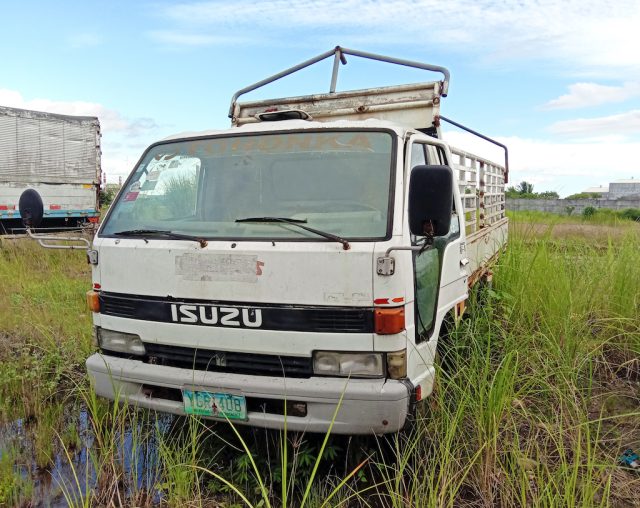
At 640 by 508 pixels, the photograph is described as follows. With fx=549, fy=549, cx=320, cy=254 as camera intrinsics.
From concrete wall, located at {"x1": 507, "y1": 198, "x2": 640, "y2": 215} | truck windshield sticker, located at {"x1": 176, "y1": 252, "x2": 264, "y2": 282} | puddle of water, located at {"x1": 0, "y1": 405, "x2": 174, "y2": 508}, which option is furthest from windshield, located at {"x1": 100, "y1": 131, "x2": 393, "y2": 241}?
concrete wall, located at {"x1": 507, "y1": 198, "x2": 640, "y2": 215}

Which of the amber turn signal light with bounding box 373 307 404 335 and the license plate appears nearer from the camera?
the amber turn signal light with bounding box 373 307 404 335

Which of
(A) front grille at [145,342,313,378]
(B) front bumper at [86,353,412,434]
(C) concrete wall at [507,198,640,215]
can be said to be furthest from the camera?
(C) concrete wall at [507,198,640,215]

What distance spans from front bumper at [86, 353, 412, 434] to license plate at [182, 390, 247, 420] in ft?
0.12

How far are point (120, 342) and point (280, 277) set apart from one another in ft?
3.82

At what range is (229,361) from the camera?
9.48ft

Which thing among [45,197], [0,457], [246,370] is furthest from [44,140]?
[246,370]

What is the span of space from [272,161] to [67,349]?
267 cm

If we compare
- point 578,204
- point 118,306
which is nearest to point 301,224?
point 118,306

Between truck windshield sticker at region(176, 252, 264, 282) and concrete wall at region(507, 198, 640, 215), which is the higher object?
concrete wall at region(507, 198, 640, 215)

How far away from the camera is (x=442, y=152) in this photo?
3934 millimetres

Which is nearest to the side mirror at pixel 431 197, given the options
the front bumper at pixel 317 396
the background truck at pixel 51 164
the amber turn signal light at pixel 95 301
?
the front bumper at pixel 317 396

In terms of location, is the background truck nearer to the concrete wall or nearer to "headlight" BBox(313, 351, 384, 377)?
"headlight" BBox(313, 351, 384, 377)

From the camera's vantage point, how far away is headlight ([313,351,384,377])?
2.68 meters

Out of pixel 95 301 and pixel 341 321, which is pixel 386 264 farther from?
pixel 95 301
